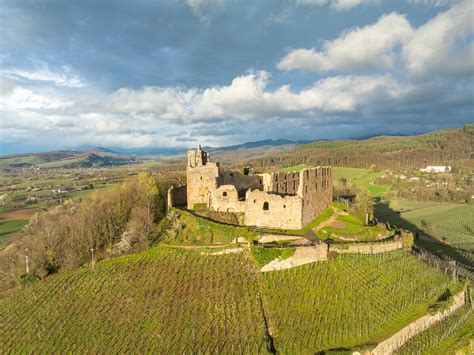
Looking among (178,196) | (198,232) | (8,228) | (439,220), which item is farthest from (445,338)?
(8,228)

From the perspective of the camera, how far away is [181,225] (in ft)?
120

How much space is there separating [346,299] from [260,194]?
1419 cm

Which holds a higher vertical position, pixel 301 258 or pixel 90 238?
pixel 301 258

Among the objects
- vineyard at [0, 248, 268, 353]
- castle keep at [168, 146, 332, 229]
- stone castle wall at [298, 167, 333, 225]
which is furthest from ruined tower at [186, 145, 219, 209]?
stone castle wall at [298, 167, 333, 225]

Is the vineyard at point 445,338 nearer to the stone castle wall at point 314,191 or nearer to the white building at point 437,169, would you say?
the stone castle wall at point 314,191

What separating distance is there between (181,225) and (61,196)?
98658 millimetres

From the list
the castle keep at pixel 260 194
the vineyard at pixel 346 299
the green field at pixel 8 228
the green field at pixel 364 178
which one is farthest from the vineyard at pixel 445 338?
the green field at pixel 364 178

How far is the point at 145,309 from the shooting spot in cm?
2595

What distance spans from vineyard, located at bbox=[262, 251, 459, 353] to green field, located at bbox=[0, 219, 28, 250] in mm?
64792

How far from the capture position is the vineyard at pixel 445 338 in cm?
2416

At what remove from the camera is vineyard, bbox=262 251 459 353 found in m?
22.2

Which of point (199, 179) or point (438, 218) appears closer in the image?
point (199, 179)

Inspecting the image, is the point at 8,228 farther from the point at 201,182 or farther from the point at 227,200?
the point at 227,200

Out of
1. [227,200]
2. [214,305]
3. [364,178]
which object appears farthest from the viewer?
[364,178]
